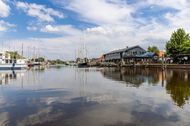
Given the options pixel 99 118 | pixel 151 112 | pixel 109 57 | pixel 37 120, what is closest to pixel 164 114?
pixel 151 112

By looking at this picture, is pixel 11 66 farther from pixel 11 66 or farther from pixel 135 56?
pixel 135 56

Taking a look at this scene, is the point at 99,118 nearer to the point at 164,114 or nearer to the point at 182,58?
the point at 164,114

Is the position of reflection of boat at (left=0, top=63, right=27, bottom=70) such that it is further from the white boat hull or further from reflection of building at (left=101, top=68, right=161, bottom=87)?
reflection of building at (left=101, top=68, right=161, bottom=87)

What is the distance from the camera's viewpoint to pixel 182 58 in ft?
252

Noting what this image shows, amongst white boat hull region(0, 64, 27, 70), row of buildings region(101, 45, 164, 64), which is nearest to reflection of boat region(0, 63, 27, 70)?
white boat hull region(0, 64, 27, 70)

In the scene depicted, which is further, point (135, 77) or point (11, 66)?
point (11, 66)

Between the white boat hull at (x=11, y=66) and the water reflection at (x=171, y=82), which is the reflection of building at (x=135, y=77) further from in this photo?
the white boat hull at (x=11, y=66)

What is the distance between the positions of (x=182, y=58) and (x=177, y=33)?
8077 millimetres

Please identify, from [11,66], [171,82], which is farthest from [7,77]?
[11,66]

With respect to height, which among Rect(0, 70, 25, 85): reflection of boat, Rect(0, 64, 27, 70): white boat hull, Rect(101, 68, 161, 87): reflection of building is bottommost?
Rect(0, 70, 25, 85): reflection of boat

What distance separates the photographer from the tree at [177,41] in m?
73.7

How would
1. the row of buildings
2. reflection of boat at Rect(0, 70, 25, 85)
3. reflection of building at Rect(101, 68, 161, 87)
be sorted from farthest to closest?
the row of buildings, reflection of boat at Rect(0, 70, 25, 85), reflection of building at Rect(101, 68, 161, 87)

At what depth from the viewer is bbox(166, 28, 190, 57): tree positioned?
2900 inches

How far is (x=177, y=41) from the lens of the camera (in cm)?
7469
